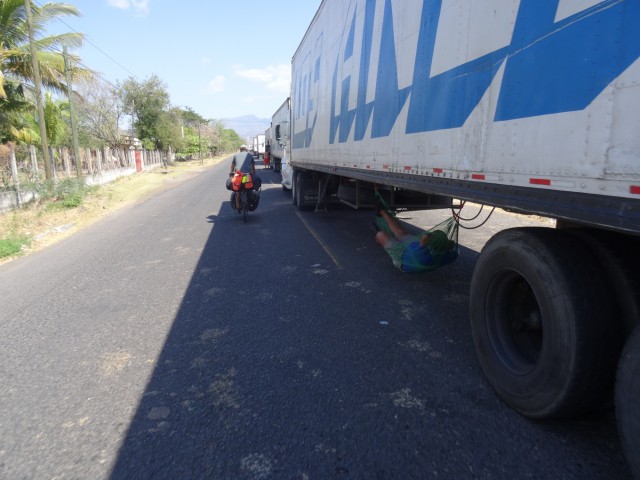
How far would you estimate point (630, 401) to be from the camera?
1.89m

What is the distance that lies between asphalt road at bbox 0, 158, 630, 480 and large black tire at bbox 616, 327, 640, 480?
0.44 meters

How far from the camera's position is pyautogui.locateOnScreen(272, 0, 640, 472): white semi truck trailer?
1.88m

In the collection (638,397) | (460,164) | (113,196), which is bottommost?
(113,196)

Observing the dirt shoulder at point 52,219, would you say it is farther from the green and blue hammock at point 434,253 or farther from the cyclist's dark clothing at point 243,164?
the green and blue hammock at point 434,253

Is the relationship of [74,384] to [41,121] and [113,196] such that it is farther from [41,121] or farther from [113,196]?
[113,196]

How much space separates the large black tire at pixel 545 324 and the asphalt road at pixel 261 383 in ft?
0.83

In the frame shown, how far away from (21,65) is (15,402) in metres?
17.6

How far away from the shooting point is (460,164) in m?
3.16

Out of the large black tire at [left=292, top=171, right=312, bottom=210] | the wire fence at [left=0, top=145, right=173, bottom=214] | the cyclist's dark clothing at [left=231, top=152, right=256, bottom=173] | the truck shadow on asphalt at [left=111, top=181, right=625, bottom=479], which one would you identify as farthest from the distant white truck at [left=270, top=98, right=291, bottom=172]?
the truck shadow on asphalt at [left=111, top=181, right=625, bottom=479]

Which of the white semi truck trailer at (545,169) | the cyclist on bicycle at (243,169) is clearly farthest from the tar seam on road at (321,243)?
the white semi truck trailer at (545,169)

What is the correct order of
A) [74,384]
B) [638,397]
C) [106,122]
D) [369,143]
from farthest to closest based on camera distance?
[106,122] → [369,143] → [74,384] → [638,397]

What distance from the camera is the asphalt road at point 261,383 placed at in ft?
7.75

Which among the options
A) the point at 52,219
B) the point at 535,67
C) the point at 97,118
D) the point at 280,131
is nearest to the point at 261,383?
the point at 535,67

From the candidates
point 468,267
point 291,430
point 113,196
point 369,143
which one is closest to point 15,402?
point 291,430
